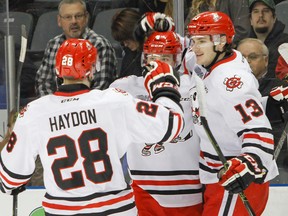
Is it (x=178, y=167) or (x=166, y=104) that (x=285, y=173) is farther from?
(x=166, y=104)

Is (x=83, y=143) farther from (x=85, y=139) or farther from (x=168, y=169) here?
(x=168, y=169)

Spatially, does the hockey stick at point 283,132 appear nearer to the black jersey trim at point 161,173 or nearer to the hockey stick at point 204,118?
the black jersey trim at point 161,173

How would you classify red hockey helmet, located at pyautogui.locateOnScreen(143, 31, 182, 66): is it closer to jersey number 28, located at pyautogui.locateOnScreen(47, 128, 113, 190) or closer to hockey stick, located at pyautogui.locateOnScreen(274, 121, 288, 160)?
hockey stick, located at pyautogui.locateOnScreen(274, 121, 288, 160)

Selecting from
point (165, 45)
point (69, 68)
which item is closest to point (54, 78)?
point (165, 45)

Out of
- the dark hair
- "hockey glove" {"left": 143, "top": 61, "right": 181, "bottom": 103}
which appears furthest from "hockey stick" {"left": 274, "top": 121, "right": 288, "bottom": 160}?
the dark hair

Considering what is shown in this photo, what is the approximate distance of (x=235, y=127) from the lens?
12.0 ft

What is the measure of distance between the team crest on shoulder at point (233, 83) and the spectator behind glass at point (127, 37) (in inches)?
43.8

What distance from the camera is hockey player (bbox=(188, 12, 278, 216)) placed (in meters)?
3.58

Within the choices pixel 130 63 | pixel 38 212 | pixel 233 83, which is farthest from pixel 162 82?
pixel 38 212

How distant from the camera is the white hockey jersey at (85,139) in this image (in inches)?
134

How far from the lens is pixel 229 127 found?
3.69 metres

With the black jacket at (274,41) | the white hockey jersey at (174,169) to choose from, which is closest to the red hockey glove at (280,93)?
the white hockey jersey at (174,169)

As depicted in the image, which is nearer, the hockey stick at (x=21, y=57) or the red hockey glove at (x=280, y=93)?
the red hockey glove at (x=280, y=93)

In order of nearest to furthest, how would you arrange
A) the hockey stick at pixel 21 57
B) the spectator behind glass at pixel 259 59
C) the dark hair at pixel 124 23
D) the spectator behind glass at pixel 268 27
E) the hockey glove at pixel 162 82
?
the hockey glove at pixel 162 82, the spectator behind glass at pixel 259 59, the hockey stick at pixel 21 57, the spectator behind glass at pixel 268 27, the dark hair at pixel 124 23
